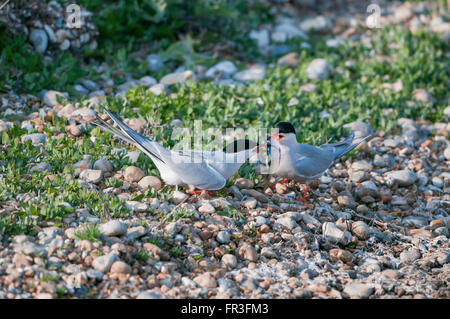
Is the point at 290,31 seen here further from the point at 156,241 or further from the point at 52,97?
the point at 156,241

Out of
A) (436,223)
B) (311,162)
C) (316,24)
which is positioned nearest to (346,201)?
(311,162)

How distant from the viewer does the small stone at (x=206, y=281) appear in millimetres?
3221

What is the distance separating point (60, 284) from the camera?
303 centimetres

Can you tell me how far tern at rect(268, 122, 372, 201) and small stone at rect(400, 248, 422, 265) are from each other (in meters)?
0.88

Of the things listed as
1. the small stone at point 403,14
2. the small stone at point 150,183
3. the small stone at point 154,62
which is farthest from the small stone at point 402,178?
the small stone at point 403,14

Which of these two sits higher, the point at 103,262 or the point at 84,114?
the point at 84,114

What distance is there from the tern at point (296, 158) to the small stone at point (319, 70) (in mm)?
1991

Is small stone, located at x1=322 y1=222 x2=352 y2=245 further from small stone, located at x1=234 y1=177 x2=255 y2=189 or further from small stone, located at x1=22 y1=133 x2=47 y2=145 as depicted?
small stone, located at x1=22 y1=133 x2=47 y2=145

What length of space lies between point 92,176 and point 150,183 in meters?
0.41

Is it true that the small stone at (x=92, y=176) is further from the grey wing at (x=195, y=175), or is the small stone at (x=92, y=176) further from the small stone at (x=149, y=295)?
the small stone at (x=149, y=295)

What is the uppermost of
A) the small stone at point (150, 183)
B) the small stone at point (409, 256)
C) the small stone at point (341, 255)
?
the small stone at point (150, 183)

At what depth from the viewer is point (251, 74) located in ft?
20.6

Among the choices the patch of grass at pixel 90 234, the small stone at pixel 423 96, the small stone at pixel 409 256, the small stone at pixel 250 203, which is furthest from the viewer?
the small stone at pixel 423 96

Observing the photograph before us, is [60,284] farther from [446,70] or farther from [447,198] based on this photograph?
[446,70]
